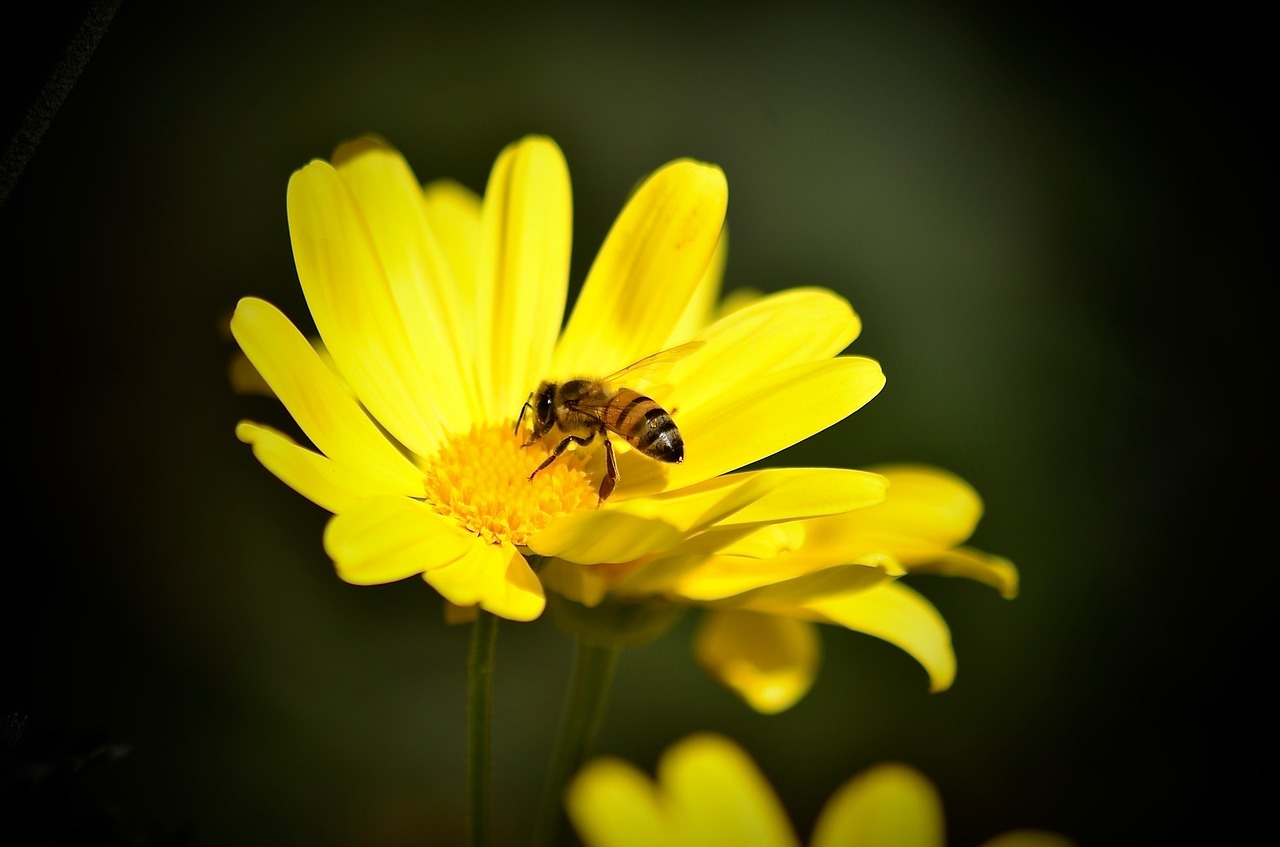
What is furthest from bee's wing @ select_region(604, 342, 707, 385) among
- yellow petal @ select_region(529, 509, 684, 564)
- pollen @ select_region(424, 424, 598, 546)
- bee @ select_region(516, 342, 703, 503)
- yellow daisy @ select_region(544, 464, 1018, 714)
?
yellow petal @ select_region(529, 509, 684, 564)

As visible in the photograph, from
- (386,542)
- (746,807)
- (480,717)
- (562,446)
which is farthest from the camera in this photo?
(562,446)

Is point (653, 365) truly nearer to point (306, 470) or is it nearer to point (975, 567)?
point (975, 567)

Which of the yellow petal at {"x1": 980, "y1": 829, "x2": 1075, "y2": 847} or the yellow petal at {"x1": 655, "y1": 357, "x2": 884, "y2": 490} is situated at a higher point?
the yellow petal at {"x1": 655, "y1": 357, "x2": 884, "y2": 490}

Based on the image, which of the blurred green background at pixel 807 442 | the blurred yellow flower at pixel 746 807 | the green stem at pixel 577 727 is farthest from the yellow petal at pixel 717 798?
the blurred green background at pixel 807 442

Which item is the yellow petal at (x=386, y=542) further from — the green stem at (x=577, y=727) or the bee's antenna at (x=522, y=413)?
the bee's antenna at (x=522, y=413)

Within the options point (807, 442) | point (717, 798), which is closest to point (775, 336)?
point (717, 798)

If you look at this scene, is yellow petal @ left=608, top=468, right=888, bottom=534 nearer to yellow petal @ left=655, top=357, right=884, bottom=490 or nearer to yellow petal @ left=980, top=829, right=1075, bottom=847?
yellow petal @ left=655, top=357, right=884, bottom=490

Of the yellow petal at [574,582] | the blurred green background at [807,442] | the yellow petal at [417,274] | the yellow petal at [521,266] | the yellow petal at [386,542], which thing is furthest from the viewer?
the blurred green background at [807,442]
